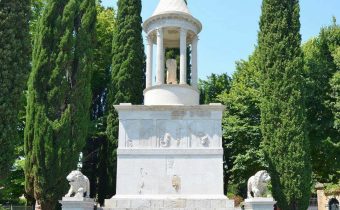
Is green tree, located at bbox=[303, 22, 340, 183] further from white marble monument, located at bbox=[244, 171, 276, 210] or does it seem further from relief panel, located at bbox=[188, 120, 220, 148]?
white marble monument, located at bbox=[244, 171, 276, 210]

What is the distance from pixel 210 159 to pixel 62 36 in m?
10.1

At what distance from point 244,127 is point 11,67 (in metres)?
15.3

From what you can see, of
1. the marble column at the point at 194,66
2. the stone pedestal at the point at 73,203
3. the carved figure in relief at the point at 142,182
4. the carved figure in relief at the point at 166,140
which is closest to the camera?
the stone pedestal at the point at 73,203

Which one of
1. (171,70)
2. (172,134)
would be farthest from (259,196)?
(171,70)

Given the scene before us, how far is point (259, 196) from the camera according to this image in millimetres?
16047

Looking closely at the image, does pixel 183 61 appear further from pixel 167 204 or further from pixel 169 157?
pixel 167 204

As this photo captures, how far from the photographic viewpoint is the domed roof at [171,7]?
65.3 ft

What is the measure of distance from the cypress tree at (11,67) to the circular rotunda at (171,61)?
5640 mm

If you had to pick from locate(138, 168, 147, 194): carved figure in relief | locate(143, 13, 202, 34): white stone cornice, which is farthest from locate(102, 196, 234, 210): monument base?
locate(143, 13, 202, 34): white stone cornice

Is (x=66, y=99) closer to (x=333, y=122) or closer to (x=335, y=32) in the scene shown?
(x=333, y=122)

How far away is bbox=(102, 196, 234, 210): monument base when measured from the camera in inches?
651

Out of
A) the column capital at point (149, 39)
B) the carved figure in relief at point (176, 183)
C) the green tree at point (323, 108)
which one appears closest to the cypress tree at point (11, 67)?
the column capital at point (149, 39)

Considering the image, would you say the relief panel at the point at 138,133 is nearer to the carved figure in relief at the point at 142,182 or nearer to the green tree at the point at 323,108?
the carved figure in relief at the point at 142,182

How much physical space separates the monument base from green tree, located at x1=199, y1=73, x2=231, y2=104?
1635 cm
